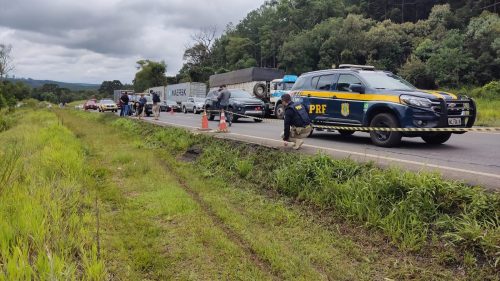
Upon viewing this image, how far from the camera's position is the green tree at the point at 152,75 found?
85938mm

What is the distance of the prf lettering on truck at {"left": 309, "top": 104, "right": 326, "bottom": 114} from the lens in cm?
1018

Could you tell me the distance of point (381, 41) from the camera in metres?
47.1

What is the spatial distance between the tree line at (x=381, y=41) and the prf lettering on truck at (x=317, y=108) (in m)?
31.2

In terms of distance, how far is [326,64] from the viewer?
174 ft

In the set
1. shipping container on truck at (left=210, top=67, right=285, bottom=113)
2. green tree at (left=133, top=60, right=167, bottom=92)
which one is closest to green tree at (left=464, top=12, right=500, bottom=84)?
shipping container on truck at (left=210, top=67, right=285, bottom=113)

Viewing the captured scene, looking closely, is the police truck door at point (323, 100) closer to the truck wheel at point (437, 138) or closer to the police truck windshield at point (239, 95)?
the truck wheel at point (437, 138)

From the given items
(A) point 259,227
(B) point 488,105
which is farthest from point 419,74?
(A) point 259,227

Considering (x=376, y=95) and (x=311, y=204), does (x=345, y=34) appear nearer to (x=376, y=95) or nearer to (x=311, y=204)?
(x=376, y=95)

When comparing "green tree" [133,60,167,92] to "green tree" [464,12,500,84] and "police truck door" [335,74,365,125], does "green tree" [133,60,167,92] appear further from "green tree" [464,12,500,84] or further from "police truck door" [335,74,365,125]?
"police truck door" [335,74,365,125]

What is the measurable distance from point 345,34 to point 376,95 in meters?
45.0

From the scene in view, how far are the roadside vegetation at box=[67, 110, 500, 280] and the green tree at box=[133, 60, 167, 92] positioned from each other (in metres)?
81.9

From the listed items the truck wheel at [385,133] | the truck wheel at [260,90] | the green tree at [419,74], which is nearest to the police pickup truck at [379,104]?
the truck wheel at [385,133]

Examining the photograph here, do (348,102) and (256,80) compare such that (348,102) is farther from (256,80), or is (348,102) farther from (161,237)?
(256,80)

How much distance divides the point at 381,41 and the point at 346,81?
41.0m
